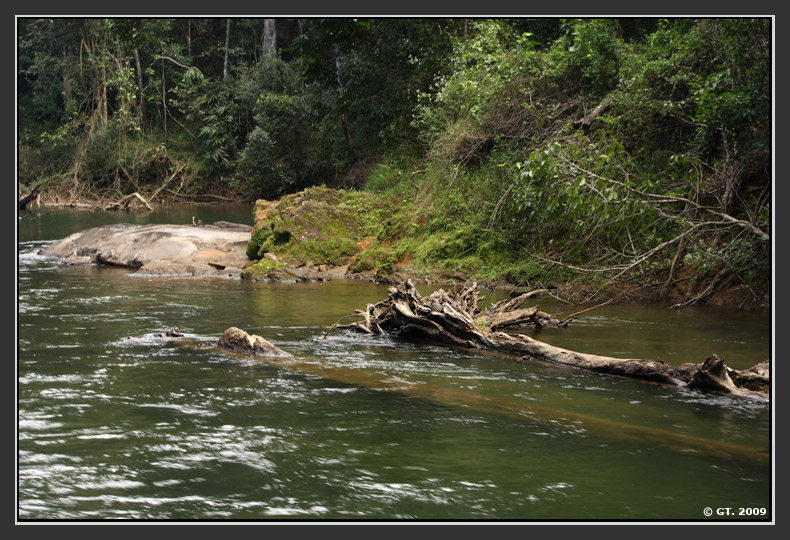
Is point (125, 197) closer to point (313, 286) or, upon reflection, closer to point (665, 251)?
point (313, 286)

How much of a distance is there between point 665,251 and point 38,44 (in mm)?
35169

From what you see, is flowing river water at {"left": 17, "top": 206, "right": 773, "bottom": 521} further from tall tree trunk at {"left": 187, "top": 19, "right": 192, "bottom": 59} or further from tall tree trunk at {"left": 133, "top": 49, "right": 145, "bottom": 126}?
tall tree trunk at {"left": 187, "top": 19, "right": 192, "bottom": 59}

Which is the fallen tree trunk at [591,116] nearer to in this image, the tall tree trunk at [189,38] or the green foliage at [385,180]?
the green foliage at [385,180]

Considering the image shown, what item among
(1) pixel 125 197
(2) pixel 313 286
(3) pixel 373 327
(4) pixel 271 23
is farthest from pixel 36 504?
(4) pixel 271 23

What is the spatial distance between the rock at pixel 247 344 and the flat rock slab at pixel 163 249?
290 inches

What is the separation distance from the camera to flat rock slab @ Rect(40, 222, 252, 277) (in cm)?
1603

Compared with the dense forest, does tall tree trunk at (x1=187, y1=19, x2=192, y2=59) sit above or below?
above

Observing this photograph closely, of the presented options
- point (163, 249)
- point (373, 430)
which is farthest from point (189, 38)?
point (373, 430)

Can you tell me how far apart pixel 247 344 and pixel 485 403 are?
2.95 meters

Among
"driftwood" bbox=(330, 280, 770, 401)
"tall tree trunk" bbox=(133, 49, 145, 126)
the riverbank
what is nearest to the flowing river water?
"driftwood" bbox=(330, 280, 770, 401)

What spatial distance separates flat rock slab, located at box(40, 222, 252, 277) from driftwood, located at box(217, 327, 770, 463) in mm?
7478

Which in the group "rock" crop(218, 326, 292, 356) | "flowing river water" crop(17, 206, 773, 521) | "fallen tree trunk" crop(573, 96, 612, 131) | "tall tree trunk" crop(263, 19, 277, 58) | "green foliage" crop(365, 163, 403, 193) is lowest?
"flowing river water" crop(17, 206, 773, 521)

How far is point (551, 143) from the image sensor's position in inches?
456

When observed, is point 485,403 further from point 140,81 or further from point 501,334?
point 140,81
